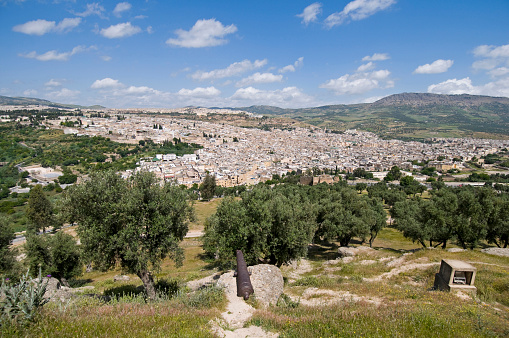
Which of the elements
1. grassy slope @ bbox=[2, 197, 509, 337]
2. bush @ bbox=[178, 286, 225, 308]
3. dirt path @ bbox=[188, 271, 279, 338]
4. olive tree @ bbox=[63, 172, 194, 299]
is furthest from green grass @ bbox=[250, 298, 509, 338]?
olive tree @ bbox=[63, 172, 194, 299]

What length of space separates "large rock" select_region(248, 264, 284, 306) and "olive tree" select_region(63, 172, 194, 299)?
12.4ft

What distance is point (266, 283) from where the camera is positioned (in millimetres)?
12180

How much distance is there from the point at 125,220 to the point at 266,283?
711cm

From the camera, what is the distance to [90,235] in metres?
10.5

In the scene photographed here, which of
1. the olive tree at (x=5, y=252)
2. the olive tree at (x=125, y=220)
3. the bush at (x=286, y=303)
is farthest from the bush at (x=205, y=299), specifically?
the olive tree at (x=5, y=252)

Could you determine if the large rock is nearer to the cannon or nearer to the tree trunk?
the cannon

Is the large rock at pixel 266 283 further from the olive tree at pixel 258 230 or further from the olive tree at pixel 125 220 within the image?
the olive tree at pixel 125 220

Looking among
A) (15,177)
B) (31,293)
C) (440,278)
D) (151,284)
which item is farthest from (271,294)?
(15,177)

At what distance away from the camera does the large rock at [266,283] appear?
11.4 metres

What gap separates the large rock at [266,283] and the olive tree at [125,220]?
377 cm

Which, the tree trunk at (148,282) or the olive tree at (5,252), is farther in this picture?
the olive tree at (5,252)

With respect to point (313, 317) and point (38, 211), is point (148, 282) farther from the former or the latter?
point (38, 211)

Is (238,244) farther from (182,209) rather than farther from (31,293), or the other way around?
(31,293)

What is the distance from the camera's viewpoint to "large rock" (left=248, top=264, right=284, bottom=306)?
11.4 metres
